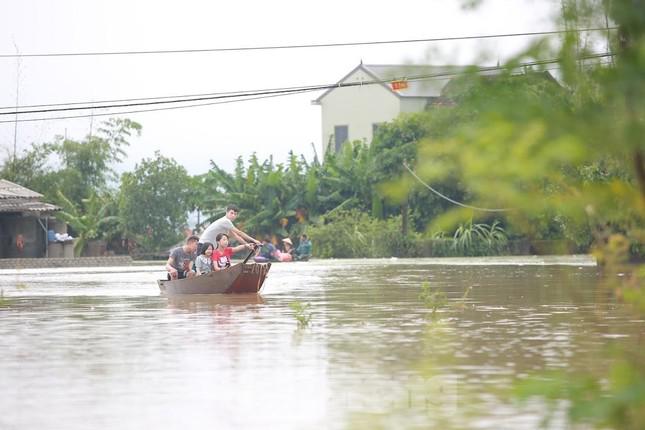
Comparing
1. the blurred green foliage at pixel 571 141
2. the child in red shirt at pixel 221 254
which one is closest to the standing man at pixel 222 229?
the child in red shirt at pixel 221 254

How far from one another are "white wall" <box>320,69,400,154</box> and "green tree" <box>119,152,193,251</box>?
1276cm

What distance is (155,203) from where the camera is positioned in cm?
6744

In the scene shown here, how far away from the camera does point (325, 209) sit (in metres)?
65.6

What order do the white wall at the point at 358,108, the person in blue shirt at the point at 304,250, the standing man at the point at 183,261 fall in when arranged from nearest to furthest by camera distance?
the standing man at the point at 183,261
the person in blue shirt at the point at 304,250
the white wall at the point at 358,108

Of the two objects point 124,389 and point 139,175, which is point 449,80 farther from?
point 139,175

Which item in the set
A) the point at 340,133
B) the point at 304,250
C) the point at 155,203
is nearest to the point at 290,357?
the point at 304,250

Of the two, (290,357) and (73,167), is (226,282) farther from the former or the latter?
(73,167)

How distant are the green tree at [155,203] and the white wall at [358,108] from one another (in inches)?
502

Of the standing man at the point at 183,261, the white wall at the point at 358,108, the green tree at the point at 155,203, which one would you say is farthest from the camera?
the white wall at the point at 358,108

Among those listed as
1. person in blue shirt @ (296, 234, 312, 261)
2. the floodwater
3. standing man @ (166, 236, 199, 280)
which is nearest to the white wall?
person in blue shirt @ (296, 234, 312, 261)

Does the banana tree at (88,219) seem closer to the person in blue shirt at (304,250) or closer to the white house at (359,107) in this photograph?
the person in blue shirt at (304,250)

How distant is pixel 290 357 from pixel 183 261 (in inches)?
571

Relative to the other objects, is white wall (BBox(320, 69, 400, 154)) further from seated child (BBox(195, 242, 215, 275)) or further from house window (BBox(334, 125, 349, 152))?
seated child (BBox(195, 242, 215, 275))

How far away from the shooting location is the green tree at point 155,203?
220 ft
